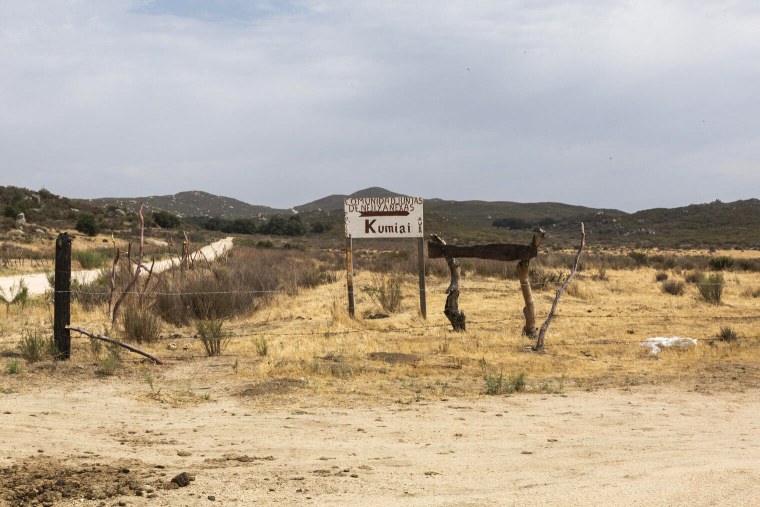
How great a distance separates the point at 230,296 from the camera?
1628cm

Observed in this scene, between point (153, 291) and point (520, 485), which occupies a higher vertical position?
point (153, 291)

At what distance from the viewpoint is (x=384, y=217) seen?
17.0 m

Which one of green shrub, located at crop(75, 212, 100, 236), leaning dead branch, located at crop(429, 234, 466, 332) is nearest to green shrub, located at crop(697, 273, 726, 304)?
leaning dead branch, located at crop(429, 234, 466, 332)

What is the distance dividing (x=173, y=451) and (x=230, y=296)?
984cm

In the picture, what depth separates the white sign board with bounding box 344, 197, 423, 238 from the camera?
1692cm

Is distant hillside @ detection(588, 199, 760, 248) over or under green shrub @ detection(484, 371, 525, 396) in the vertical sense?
over

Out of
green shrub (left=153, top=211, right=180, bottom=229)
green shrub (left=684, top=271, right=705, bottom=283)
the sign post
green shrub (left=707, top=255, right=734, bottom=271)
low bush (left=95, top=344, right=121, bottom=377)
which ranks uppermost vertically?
green shrub (left=153, top=211, right=180, bottom=229)

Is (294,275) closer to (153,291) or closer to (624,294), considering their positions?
(153,291)

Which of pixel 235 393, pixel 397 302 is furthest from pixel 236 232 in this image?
pixel 235 393

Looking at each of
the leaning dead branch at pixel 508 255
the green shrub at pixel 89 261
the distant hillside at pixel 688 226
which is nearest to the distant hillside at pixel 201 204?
the distant hillside at pixel 688 226

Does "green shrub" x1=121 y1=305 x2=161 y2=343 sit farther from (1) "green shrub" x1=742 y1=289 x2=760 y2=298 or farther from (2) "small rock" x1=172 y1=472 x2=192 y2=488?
(1) "green shrub" x1=742 y1=289 x2=760 y2=298

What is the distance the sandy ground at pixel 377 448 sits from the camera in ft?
17.6

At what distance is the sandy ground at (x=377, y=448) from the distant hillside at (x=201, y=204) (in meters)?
134

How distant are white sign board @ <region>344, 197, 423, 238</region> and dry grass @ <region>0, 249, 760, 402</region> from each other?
172cm
